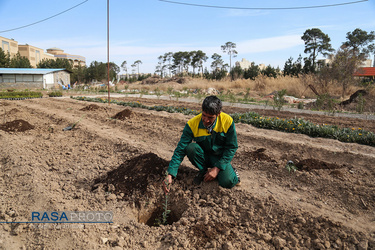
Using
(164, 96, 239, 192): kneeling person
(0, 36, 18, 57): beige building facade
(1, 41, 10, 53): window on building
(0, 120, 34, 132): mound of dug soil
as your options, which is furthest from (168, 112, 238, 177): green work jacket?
(1, 41, 10, 53): window on building

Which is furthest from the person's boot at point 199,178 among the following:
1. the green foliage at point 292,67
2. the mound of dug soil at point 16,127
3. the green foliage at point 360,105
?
the green foliage at point 292,67

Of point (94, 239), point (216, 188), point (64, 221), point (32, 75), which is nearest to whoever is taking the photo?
point (94, 239)

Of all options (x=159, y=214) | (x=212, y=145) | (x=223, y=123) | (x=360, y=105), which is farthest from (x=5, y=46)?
(x=223, y=123)

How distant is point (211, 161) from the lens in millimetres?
3080

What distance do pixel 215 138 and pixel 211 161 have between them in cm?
33

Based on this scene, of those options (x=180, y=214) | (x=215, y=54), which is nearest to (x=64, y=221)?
(x=180, y=214)

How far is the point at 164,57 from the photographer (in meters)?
68.1

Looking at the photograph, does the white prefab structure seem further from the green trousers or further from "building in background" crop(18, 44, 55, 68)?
"building in background" crop(18, 44, 55, 68)

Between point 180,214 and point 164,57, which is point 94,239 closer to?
point 180,214

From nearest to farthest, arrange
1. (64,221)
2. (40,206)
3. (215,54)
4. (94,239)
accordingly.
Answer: (94,239) < (64,221) < (40,206) < (215,54)

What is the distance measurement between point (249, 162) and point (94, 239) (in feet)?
8.52

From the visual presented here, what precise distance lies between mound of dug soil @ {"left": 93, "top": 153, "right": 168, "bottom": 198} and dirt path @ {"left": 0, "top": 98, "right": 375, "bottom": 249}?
0.01 metres

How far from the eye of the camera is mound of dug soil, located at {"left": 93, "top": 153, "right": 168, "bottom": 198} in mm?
3041

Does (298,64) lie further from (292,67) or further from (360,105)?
(360,105)
